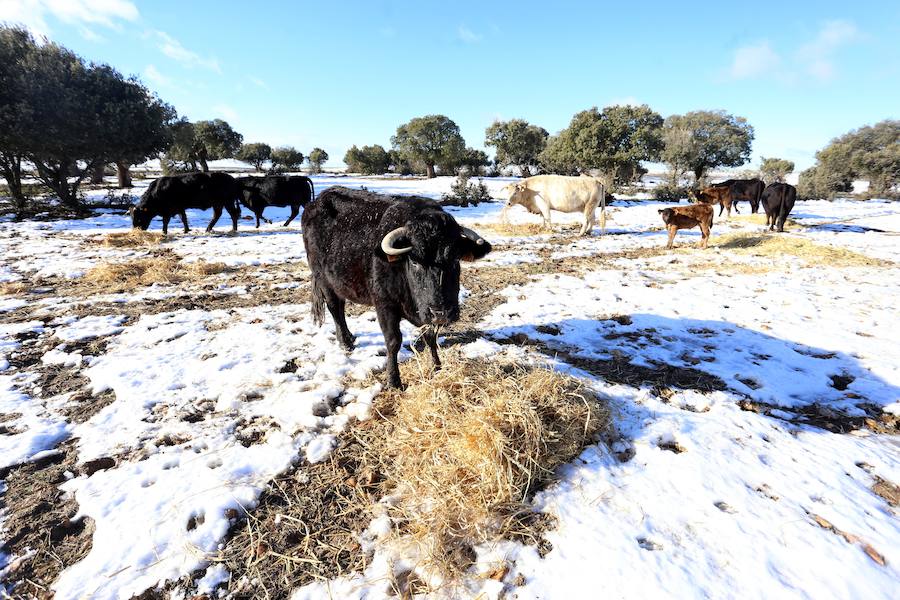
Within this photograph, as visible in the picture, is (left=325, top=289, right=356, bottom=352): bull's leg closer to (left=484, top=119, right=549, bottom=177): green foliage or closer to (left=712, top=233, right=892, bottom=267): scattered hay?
(left=712, top=233, right=892, bottom=267): scattered hay

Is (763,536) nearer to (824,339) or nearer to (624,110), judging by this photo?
(824,339)

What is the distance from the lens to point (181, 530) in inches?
91.1

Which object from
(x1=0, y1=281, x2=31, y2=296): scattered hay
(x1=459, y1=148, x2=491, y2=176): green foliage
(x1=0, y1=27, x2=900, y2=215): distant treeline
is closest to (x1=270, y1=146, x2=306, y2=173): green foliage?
(x1=0, y1=27, x2=900, y2=215): distant treeline

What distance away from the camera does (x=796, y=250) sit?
33.0 ft

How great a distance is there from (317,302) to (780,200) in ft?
53.9

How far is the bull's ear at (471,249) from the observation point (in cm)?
346

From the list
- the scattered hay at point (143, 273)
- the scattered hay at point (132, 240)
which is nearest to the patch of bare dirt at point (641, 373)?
the scattered hay at point (143, 273)

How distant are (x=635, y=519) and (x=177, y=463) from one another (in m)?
3.28

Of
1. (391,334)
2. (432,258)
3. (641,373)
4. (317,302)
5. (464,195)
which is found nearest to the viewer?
(432,258)

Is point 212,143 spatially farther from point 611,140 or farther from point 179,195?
point 611,140

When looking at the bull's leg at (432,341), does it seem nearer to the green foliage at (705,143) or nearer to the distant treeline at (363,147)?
the distant treeline at (363,147)

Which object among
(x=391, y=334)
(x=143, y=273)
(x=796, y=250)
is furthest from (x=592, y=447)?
(x=796, y=250)

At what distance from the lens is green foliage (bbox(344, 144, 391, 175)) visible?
53075mm

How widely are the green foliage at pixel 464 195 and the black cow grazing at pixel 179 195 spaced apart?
11.1 m
